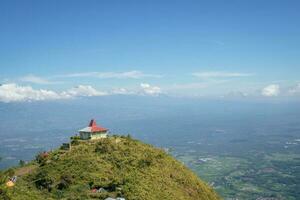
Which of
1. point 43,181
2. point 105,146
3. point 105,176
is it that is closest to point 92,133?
point 105,146

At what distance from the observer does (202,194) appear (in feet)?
158

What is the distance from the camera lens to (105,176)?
42.4 meters

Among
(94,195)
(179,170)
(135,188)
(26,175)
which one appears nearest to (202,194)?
(179,170)

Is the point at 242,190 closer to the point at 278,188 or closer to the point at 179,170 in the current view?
the point at 278,188

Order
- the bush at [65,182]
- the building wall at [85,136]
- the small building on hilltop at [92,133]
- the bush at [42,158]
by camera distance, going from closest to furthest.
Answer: the bush at [65,182], the bush at [42,158], the small building on hilltop at [92,133], the building wall at [85,136]

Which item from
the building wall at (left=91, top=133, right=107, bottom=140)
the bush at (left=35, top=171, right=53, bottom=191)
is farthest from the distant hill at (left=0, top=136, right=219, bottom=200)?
the building wall at (left=91, top=133, right=107, bottom=140)

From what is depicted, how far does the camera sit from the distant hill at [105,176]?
38.5 metres

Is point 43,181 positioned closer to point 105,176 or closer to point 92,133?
point 105,176

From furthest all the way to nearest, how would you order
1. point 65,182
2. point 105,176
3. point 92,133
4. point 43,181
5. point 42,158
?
point 92,133
point 42,158
point 105,176
point 43,181
point 65,182

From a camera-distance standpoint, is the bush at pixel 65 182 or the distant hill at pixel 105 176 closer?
the distant hill at pixel 105 176

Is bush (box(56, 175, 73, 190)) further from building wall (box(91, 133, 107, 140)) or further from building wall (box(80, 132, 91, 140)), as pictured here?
building wall (box(91, 133, 107, 140))

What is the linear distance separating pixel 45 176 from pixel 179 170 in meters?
17.3

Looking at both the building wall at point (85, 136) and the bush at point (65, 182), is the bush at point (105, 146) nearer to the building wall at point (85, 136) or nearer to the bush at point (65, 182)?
the building wall at point (85, 136)

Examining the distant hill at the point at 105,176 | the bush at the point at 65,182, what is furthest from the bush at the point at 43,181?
the bush at the point at 65,182
